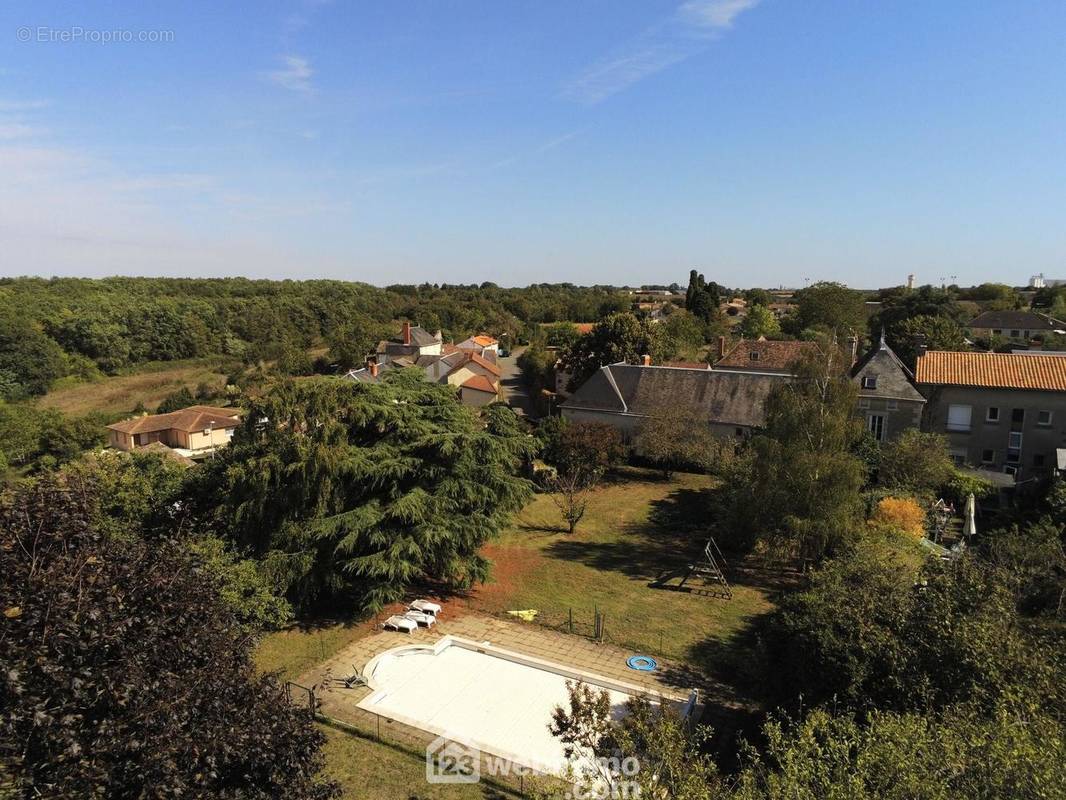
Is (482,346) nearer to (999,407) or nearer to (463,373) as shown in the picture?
(463,373)

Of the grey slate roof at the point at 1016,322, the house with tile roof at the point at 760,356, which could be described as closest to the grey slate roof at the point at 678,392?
the house with tile roof at the point at 760,356

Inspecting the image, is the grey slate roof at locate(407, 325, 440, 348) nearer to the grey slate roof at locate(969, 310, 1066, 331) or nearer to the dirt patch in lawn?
the dirt patch in lawn

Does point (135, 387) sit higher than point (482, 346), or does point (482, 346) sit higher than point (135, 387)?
point (482, 346)

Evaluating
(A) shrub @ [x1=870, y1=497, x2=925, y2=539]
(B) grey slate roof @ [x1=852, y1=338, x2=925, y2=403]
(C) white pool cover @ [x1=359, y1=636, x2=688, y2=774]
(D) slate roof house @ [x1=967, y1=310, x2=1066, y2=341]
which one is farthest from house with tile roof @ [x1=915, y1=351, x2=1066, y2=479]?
Result: (D) slate roof house @ [x1=967, y1=310, x2=1066, y2=341]

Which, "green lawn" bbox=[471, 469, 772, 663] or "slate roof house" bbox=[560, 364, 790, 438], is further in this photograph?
"slate roof house" bbox=[560, 364, 790, 438]

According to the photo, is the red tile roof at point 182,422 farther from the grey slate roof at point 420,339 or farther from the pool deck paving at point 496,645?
the pool deck paving at point 496,645

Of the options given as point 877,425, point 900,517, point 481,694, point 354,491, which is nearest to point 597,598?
point 481,694
